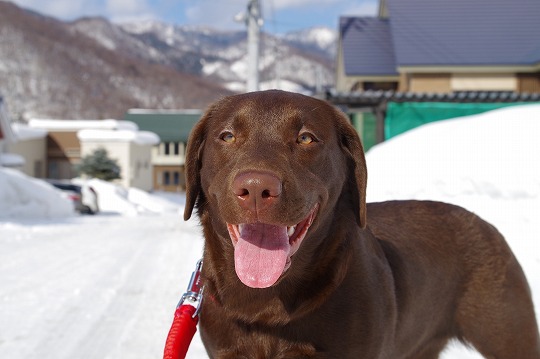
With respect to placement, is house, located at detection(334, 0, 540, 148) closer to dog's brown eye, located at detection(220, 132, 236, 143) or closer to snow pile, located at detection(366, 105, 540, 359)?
snow pile, located at detection(366, 105, 540, 359)

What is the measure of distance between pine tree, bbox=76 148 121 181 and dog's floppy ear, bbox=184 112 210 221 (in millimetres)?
43667

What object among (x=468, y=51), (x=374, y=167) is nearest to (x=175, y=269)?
(x=374, y=167)

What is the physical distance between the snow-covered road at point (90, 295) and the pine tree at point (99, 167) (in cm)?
3499

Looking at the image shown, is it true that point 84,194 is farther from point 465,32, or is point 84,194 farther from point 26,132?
point 26,132

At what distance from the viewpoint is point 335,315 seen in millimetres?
2430

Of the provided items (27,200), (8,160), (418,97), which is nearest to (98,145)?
(8,160)

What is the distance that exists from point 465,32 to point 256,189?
2073 centimetres

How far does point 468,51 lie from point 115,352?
18.6 m

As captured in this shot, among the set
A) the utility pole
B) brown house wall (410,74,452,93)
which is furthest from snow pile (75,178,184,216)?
brown house wall (410,74,452,93)

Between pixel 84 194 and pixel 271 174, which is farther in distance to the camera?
pixel 84 194

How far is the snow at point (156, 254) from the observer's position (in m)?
4.75

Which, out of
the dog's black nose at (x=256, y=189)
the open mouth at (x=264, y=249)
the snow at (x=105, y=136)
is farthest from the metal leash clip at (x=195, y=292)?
the snow at (x=105, y=136)

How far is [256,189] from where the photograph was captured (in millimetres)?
2125

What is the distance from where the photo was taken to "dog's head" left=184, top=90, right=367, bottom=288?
2.19 m
